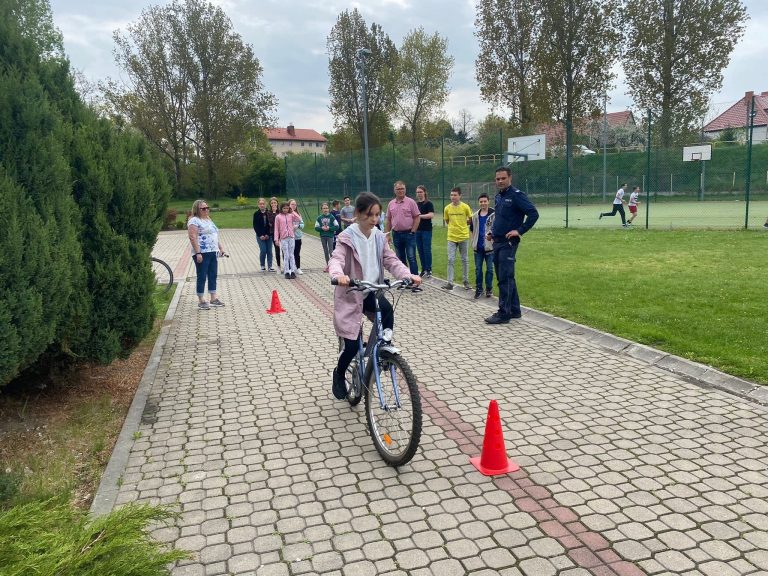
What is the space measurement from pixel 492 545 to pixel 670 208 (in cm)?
2677

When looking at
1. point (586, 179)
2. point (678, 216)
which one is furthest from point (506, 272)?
point (586, 179)

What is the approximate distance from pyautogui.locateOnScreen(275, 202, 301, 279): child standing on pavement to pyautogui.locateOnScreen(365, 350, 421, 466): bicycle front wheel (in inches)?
370

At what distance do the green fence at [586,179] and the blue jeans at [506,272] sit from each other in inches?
608

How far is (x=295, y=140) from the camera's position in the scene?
408 ft

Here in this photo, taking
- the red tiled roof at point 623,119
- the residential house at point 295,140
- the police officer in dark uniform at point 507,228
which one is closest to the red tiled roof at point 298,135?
the residential house at point 295,140

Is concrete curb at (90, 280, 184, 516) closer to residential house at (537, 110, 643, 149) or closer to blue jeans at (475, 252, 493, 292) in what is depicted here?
blue jeans at (475, 252, 493, 292)

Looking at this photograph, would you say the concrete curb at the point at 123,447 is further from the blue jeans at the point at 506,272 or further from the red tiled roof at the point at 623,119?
the red tiled roof at the point at 623,119

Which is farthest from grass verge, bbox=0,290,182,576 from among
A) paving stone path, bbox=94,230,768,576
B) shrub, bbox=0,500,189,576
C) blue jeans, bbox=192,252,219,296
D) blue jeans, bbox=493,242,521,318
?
blue jeans, bbox=493,242,521,318

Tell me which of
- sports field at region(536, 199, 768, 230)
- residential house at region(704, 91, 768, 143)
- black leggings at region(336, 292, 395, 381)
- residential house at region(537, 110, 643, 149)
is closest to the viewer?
black leggings at region(336, 292, 395, 381)

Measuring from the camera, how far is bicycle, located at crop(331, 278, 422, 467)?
12.9 ft

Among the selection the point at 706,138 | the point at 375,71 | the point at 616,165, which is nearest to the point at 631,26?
the point at 616,165

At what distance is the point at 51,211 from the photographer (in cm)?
445

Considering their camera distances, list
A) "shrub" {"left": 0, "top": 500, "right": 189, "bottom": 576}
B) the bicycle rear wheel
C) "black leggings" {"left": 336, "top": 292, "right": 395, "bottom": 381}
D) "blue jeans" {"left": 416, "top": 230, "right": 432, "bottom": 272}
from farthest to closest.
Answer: "blue jeans" {"left": 416, "top": 230, "right": 432, "bottom": 272} < the bicycle rear wheel < "black leggings" {"left": 336, "top": 292, "right": 395, "bottom": 381} < "shrub" {"left": 0, "top": 500, "right": 189, "bottom": 576}

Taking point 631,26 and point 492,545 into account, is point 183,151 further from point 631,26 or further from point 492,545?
point 492,545
